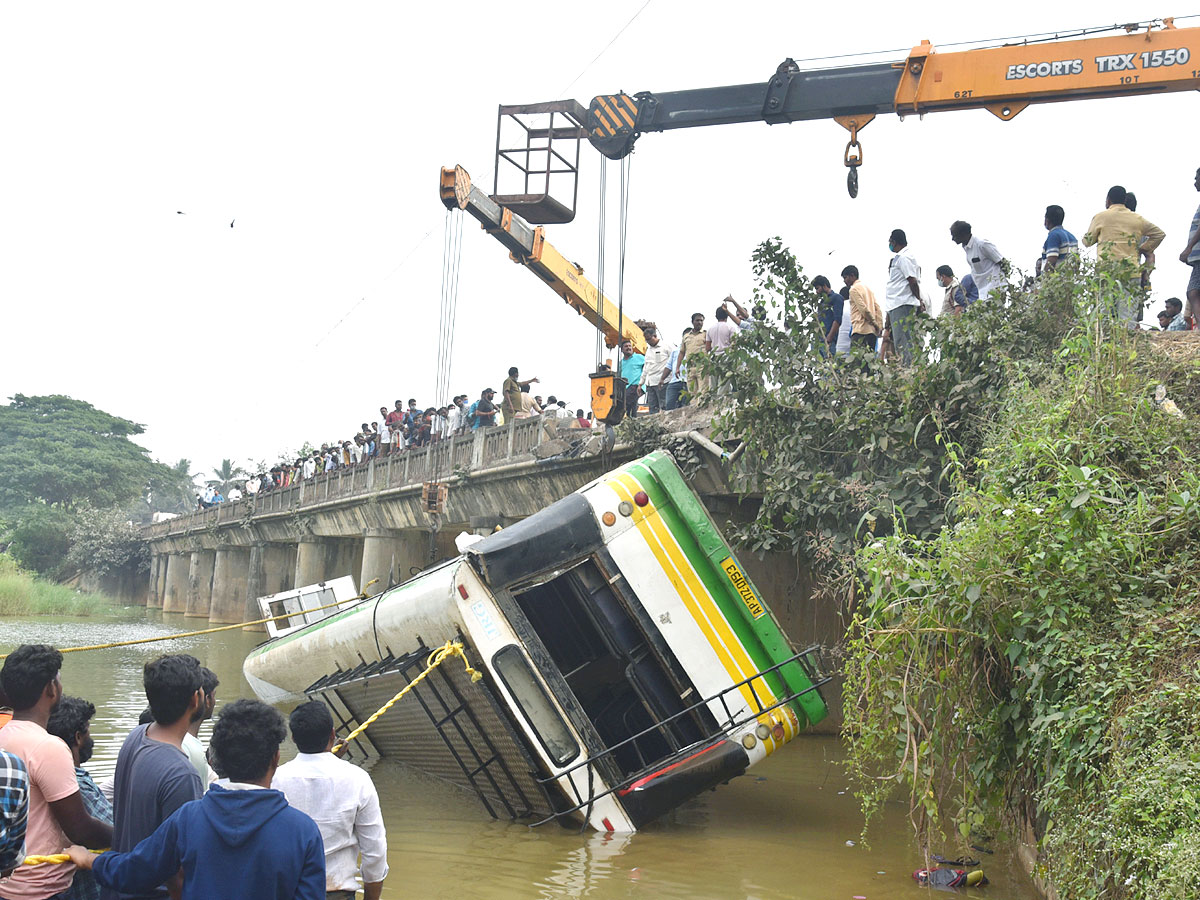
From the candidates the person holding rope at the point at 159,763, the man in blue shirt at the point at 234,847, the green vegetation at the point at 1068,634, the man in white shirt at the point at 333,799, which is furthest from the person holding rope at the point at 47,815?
the green vegetation at the point at 1068,634

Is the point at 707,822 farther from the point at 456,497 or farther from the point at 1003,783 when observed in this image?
the point at 456,497

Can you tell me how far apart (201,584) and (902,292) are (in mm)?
45372

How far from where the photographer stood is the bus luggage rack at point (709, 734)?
321 inches

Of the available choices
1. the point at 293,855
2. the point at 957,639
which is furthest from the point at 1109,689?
the point at 293,855

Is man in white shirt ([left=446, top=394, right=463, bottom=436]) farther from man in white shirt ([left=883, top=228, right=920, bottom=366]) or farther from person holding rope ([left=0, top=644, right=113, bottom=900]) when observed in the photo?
person holding rope ([left=0, top=644, right=113, bottom=900])

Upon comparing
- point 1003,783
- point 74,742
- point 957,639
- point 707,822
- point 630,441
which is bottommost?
point 707,822

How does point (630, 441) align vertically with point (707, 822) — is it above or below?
above

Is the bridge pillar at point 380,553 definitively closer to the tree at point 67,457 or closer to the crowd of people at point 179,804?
the crowd of people at point 179,804

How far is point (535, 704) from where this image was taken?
8508 millimetres

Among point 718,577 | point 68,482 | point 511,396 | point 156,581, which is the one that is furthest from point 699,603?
point 68,482

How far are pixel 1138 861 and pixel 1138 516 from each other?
2.36 meters

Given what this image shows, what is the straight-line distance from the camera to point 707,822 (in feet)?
32.0

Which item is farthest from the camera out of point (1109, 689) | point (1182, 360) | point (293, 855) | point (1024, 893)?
point (1182, 360)

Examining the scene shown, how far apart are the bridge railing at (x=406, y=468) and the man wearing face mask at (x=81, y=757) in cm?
1418
